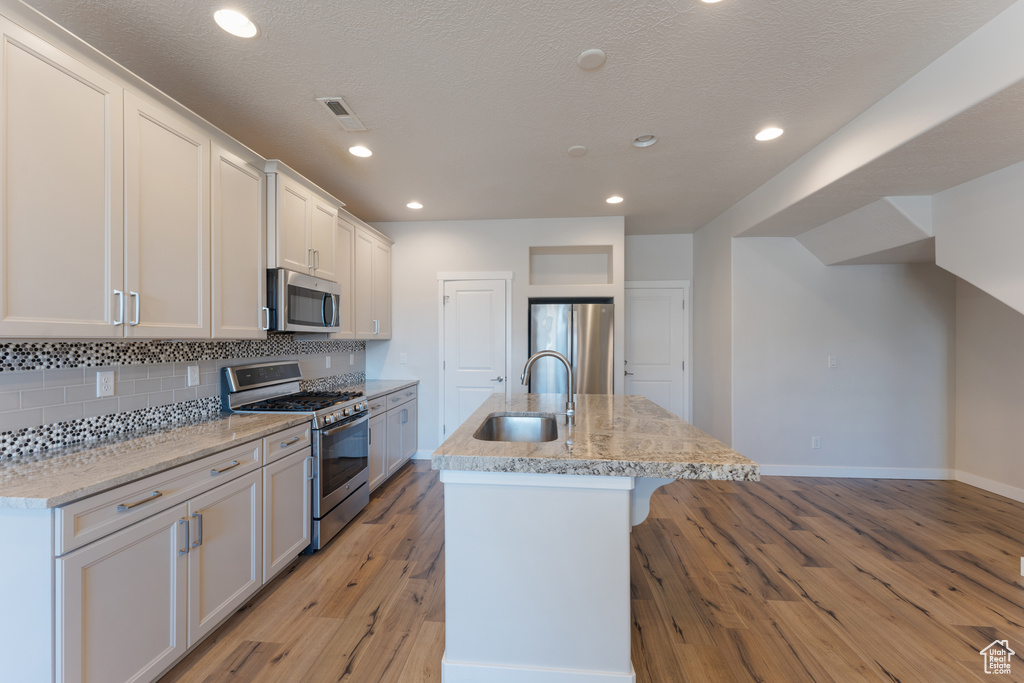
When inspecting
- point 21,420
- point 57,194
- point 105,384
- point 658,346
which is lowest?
point 21,420

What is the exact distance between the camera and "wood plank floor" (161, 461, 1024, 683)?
172 cm

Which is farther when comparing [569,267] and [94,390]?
[569,267]

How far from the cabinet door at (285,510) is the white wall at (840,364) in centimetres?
379

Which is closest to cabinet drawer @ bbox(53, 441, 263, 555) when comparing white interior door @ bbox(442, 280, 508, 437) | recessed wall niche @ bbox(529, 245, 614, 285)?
white interior door @ bbox(442, 280, 508, 437)

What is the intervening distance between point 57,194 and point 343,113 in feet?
4.33

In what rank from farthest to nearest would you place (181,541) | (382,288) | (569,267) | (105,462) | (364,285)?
(569,267) < (382,288) < (364,285) < (181,541) < (105,462)

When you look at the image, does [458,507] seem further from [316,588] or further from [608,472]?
[316,588]

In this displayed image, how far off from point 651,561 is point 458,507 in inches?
61.8

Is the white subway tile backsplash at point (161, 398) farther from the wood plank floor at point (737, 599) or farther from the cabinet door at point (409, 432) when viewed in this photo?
the cabinet door at point (409, 432)

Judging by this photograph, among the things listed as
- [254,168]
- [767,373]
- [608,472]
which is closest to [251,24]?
[254,168]

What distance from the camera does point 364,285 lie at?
395cm

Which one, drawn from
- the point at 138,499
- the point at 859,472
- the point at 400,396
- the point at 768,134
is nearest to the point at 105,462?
the point at 138,499

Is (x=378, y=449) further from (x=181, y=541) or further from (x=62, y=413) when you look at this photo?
(x=62, y=413)

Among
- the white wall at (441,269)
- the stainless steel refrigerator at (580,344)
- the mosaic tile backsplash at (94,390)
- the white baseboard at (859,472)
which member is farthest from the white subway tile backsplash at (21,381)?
the white baseboard at (859,472)
